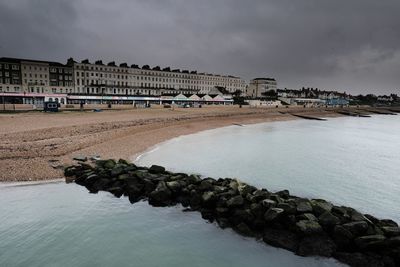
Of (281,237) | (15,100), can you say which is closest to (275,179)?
(281,237)

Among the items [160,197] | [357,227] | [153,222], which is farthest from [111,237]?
[357,227]

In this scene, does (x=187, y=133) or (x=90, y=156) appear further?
(x=187, y=133)

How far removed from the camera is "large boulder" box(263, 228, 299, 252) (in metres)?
8.28

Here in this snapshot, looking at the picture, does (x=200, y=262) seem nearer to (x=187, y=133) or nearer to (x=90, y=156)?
(x=90, y=156)

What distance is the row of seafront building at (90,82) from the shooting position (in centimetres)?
7762

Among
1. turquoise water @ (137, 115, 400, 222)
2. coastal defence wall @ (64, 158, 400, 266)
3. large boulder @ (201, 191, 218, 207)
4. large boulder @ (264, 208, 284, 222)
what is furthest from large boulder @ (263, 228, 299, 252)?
turquoise water @ (137, 115, 400, 222)

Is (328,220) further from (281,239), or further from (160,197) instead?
(160,197)

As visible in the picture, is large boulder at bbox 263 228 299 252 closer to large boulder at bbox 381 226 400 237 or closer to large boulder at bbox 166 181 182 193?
large boulder at bbox 381 226 400 237

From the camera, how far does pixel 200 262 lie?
25.7 ft

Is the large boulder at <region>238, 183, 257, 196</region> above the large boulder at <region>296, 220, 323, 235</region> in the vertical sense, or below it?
above

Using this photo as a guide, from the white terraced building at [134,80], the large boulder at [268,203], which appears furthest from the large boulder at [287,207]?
the white terraced building at [134,80]

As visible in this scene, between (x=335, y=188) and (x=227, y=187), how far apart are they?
582 centimetres

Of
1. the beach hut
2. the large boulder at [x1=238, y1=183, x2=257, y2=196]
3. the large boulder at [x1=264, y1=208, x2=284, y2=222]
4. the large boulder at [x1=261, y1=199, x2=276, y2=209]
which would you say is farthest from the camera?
the beach hut

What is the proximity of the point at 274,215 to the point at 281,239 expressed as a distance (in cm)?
73
